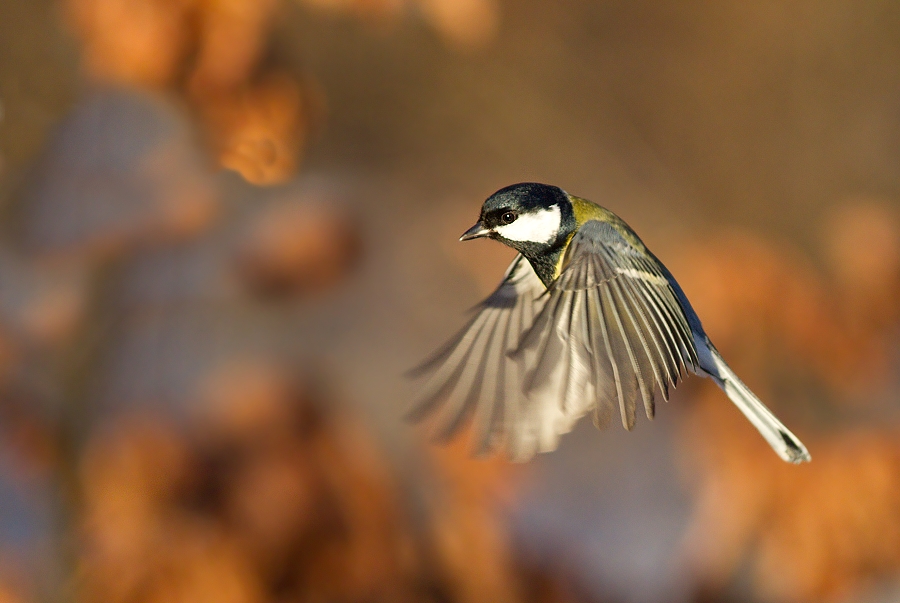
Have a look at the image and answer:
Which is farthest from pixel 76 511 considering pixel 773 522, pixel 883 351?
pixel 883 351

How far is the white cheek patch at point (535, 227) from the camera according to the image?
1.65 ft

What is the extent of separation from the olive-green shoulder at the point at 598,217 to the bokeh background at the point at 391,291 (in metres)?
0.68

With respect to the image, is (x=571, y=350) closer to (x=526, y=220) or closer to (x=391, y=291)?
(x=526, y=220)

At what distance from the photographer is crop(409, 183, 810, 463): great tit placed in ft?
1.56

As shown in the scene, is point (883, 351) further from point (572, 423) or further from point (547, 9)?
point (572, 423)

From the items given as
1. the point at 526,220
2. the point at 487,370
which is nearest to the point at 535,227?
the point at 526,220

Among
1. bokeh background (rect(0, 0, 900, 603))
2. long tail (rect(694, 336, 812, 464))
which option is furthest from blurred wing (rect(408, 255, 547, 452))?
bokeh background (rect(0, 0, 900, 603))

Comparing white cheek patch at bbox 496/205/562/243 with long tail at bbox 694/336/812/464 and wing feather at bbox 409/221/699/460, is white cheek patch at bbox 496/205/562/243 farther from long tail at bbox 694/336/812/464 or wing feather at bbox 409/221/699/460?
long tail at bbox 694/336/812/464

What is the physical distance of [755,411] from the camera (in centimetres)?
55

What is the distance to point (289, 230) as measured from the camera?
4.17 ft

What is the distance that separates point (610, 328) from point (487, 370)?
0.14 metres

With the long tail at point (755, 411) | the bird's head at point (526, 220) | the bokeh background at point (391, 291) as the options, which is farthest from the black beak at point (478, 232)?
the bokeh background at point (391, 291)

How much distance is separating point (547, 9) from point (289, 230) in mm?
616

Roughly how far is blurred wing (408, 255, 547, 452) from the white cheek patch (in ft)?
0.13
